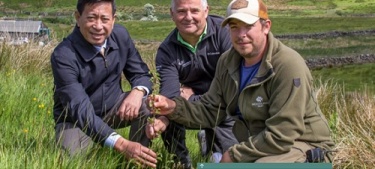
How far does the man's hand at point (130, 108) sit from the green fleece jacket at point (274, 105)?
681 mm

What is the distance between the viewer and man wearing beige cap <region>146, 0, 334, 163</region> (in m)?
3.99

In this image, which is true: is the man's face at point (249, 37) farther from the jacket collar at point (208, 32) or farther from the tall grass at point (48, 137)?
the jacket collar at point (208, 32)

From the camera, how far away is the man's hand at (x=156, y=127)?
179 inches

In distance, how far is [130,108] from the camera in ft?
15.8

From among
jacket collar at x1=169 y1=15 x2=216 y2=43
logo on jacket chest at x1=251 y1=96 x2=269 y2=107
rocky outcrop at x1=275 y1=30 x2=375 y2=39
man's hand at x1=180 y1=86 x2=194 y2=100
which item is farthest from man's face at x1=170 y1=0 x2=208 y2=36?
rocky outcrop at x1=275 y1=30 x2=375 y2=39

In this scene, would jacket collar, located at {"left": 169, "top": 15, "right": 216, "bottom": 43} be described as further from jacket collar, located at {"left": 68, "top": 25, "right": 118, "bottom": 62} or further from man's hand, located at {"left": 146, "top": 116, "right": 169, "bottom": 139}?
man's hand, located at {"left": 146, "top": 116, "right": 169, "bottom": 139}

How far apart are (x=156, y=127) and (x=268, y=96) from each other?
33.5 inches

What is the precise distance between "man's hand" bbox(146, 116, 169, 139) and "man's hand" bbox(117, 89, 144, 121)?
188 millimetres

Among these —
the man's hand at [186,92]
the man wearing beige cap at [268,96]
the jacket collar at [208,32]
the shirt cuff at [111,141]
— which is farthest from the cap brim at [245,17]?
the man's hand at [186,92]

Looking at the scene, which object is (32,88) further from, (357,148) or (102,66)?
(357,148)

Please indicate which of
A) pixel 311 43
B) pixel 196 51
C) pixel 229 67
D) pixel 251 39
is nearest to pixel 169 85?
pixel 196 51

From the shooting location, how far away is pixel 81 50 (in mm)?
4797

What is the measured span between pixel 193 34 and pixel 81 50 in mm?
1005

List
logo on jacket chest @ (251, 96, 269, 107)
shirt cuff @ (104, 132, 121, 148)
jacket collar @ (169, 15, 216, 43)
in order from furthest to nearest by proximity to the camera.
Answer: jacket collar @ (169, 15, 216, 43) → shirt cuff @ (104, 132, 121, 148) → logo on jacket chest @ (251, 96, 269, 107)
